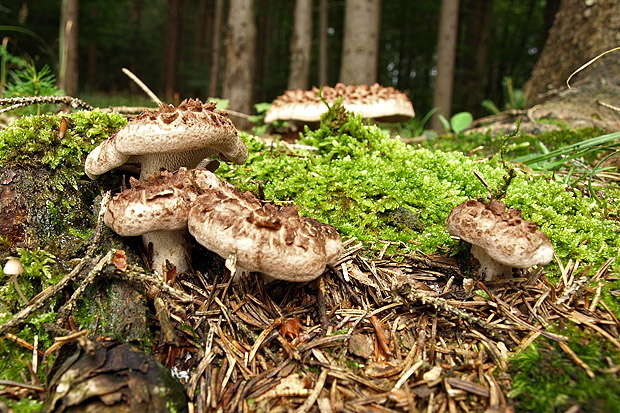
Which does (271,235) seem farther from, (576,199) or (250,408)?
(576,199)

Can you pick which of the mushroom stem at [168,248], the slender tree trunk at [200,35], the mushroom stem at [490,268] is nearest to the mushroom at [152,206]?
the mushroom stem at [168,248]

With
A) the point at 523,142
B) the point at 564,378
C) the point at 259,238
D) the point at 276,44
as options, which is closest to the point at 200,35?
the point at 276,44

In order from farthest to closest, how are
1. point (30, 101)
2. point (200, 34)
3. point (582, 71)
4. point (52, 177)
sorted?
1. point (200, 34)
2. point (582, 71)
3. point (30, 101)
4. point (52, 177)

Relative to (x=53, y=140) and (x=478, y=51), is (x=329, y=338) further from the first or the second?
(x=478, y=51)

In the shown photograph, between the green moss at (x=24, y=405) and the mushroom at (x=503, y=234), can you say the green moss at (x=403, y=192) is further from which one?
the green moss at (x=24, y=405)

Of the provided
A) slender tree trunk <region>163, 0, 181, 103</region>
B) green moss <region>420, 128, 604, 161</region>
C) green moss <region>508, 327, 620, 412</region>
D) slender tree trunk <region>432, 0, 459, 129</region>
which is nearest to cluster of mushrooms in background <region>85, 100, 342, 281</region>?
green moss <region>508, 327, 620, 412</region>

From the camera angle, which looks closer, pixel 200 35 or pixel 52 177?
pixel 52 177

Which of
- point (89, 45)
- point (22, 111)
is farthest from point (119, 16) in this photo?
point (22, 111)
